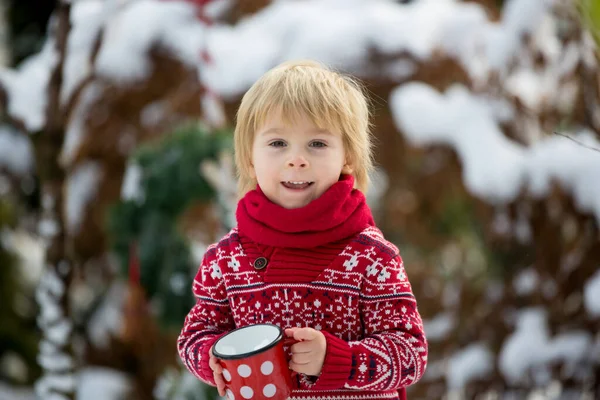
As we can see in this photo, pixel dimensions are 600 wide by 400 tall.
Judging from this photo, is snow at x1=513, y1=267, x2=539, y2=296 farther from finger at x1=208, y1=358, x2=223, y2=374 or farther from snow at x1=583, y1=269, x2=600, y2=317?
finger at x1=208, y1=358, x2=223, y2=374

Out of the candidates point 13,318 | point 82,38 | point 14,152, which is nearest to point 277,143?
point 82,38

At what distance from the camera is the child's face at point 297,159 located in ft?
3.40

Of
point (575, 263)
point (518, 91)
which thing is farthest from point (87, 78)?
point (575, 263)

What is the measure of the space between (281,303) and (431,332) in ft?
6.47

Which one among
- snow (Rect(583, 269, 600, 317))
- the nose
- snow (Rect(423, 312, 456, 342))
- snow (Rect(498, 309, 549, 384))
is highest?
the nose

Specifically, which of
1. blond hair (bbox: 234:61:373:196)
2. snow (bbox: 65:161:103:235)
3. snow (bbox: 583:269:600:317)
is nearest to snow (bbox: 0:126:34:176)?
snow (bbox: 65:161:103:235)

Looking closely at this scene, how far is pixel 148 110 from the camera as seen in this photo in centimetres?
317

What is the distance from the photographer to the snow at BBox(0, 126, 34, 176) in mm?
3195

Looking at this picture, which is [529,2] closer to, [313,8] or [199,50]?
[313,8]

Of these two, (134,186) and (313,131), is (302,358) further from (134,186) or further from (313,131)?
(134,186)

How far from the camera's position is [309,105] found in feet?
3.37

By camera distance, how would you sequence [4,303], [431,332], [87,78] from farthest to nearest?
1. [4,303]
2. [431,332]
3. [87,78]

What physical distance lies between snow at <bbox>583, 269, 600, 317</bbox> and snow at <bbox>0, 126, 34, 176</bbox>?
218cm

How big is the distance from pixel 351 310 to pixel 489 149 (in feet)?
5.05
